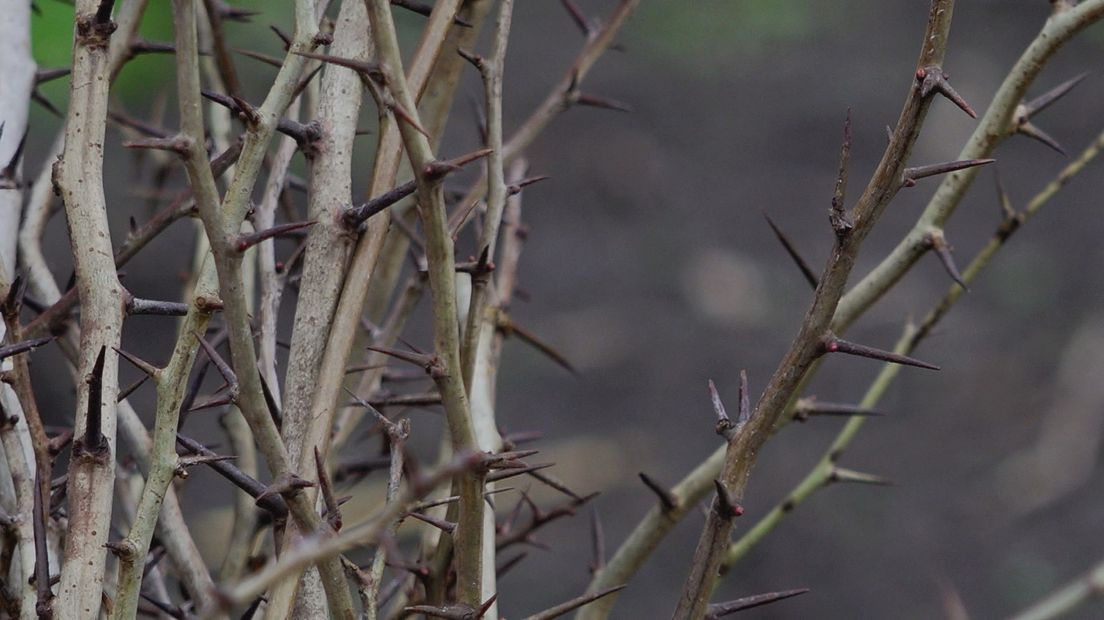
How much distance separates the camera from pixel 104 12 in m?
0.81

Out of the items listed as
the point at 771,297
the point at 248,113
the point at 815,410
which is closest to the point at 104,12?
the point at 248,113

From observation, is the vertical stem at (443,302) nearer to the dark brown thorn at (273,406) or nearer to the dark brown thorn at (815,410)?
the dark brown thorn at (273,406)

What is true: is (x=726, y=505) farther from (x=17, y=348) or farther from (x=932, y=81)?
(x=17, y=348)

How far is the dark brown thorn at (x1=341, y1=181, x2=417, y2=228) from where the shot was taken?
2.73 ft

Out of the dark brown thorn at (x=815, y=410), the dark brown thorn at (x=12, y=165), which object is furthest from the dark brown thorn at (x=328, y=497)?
the dark brown thorn at (x=815, y=410)

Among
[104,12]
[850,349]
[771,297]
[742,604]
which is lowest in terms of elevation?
[742,604]

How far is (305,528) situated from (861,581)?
279 cm

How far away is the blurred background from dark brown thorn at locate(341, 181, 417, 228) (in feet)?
6.62

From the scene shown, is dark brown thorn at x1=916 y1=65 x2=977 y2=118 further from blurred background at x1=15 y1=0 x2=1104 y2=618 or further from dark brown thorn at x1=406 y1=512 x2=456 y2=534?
blurred background at x1=15 y1=0 x2=1104 y2=618

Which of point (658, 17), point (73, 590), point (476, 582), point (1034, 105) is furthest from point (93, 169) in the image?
point (658, 17)

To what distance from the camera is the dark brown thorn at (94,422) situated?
2.40 ft

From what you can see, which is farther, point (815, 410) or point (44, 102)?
point (44, 102)

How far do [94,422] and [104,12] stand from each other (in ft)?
0.89

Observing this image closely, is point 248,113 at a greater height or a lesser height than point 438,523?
greater
